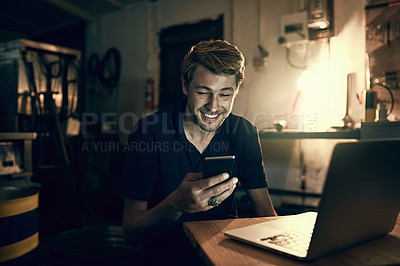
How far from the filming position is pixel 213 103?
1.41m

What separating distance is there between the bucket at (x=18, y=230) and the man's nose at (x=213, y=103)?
3.61 feet

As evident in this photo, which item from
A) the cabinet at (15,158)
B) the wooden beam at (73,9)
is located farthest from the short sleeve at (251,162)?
the wooden beam at (73,9)

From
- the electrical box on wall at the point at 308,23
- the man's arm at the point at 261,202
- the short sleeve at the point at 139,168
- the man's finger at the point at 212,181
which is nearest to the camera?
the man's finger at the point at 212,181

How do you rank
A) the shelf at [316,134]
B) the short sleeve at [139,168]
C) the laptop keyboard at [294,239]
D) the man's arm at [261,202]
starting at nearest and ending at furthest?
the laptop keyboard at [294,239]
the short sleeve at [139,168]
the man's arm at [261,202]
the shelf at [316,134]

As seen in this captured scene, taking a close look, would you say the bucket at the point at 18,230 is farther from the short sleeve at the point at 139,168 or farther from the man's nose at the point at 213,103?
the man's nose at the point at 213,103

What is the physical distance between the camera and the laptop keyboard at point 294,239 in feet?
2.20

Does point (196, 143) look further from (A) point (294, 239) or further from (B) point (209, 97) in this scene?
(A) point (294, 239)

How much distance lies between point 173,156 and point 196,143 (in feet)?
0.52

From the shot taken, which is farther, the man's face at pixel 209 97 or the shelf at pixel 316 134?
the shelf at pixel 316 134

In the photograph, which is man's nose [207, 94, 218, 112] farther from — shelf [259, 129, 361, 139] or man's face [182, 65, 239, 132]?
shelf [259, 129, 361, 139]

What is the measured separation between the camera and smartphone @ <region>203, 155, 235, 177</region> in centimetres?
84

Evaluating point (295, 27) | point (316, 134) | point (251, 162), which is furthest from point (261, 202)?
point (295, 27)

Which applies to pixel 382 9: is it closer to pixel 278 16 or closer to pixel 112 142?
pixel 278 16

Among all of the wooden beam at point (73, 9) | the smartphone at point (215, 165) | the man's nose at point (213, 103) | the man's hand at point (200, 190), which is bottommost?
the man's hand at point (200, 190)
